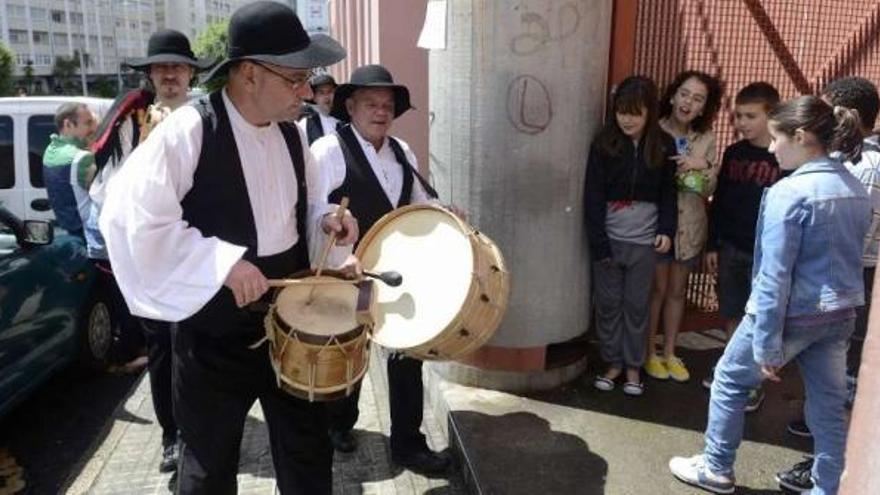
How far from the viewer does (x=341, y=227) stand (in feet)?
8.32

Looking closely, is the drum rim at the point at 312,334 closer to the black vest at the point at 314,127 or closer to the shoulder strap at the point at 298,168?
the shoulder strap at the point at 298,168

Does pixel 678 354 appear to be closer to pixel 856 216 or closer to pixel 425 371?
pixel 425 371

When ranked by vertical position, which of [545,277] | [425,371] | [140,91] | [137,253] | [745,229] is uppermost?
[140,91]

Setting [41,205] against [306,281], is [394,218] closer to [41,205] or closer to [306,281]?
[306,281]

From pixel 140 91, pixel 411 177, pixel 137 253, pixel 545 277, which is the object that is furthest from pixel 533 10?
pixel 137 253

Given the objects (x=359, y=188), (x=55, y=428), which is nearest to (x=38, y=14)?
(x=55, y=428)

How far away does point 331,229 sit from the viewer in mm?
2531

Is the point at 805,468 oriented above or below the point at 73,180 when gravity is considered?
below

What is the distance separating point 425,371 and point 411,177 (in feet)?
4.65

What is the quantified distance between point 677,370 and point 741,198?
1.03 metres

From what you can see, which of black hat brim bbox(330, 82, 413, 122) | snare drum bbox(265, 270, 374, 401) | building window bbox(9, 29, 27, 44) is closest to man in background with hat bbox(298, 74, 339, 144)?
black hat brim bbox(330, 82, 413, 122)

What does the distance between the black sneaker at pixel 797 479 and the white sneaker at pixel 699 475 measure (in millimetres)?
219

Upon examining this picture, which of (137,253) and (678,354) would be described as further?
(678,354)

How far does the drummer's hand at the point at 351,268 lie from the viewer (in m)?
2.46
